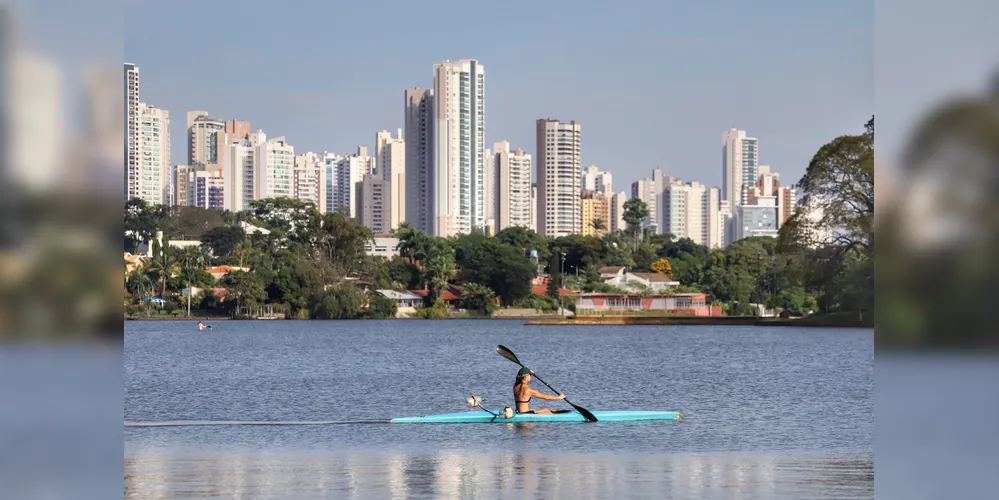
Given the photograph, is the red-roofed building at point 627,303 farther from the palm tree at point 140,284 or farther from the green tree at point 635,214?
the palm tree at point 140,284

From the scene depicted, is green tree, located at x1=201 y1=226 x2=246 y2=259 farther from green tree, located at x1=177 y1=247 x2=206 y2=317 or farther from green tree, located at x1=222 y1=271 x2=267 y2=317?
green tree, located at x1=222 y1=271 x2=267 y2=317

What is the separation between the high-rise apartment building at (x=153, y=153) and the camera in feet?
566

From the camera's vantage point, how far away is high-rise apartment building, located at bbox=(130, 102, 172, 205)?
566 feet

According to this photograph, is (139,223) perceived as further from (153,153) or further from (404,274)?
(153,153)

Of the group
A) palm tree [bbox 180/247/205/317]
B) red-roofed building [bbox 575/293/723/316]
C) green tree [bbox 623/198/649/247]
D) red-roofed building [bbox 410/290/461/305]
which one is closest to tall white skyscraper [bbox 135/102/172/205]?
palm tree [bbox 180/247/205/317]

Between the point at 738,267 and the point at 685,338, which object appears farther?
the point at 738,267

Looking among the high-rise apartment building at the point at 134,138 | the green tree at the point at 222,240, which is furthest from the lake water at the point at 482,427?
the high-rise apartment building at the point at 134,138

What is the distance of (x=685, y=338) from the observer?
92375 mm

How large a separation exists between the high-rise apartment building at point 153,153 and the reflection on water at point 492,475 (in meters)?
149

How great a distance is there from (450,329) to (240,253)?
80.1ft

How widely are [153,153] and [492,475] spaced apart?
176 m
